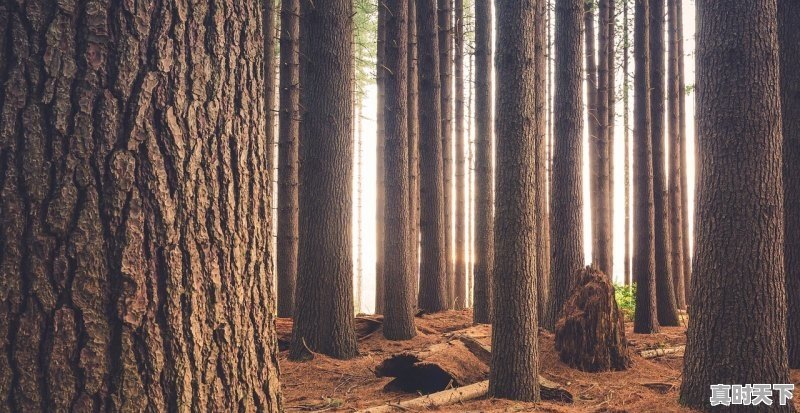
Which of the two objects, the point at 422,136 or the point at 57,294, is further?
the point at 422,136

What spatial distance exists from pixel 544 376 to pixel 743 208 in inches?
134

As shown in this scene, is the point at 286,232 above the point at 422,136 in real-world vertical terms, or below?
below

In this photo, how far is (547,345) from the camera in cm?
868

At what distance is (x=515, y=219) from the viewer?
5895 mm

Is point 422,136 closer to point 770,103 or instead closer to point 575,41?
point 575,41

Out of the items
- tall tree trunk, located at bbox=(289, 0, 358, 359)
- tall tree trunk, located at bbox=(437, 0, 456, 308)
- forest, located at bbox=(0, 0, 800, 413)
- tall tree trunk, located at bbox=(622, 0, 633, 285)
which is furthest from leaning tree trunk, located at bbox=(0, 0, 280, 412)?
tall tree trunk, located at bbox=(622, 0, 633, 285)

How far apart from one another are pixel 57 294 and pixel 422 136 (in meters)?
11.4

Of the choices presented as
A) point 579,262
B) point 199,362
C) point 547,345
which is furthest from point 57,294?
point 579,262

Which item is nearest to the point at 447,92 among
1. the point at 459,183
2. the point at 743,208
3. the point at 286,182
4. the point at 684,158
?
the point at 459,183

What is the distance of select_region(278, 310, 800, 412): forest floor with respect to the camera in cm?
609

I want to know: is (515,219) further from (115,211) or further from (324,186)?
(115,211)

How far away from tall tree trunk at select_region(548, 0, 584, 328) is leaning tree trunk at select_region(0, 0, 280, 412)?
27.2 ft

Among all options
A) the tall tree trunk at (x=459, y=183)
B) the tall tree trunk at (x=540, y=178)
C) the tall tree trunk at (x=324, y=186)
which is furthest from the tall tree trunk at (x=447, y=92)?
the tall tree trunk at (x=324, y=186)

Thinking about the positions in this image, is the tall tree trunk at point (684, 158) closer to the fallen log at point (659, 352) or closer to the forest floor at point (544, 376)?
the fallen log at point (659, 352)
